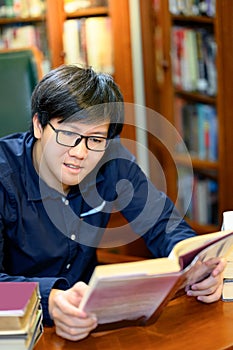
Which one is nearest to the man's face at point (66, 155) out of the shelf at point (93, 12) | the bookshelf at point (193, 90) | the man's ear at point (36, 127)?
the man's ear at point (36, 127)

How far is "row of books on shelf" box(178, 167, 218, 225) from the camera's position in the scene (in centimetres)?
300

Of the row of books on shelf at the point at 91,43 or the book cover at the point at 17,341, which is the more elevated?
the row of books on shelf at the point at 91,43

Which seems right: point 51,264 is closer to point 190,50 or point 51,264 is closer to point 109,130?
point 109,130

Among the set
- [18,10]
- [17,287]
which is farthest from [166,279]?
[18,10]

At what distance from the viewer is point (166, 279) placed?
105 cm

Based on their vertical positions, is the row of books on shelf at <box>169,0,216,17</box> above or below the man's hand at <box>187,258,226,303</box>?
above

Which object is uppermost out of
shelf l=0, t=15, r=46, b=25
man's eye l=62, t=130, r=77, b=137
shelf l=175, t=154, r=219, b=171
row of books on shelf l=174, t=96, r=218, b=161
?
shelf l=0, t=15, r=46, b=25

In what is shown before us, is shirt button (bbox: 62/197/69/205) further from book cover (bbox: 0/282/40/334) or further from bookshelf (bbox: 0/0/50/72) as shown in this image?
bookshelf (bbox: 0/0/50/72)

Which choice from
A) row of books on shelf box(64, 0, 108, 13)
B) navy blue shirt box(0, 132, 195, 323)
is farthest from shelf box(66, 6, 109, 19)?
navy blue shirt box(0, 132, 195, 323)

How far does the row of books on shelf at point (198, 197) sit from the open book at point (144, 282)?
1812 mm

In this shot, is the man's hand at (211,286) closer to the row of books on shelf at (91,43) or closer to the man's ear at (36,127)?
the man's ear at (36,127)

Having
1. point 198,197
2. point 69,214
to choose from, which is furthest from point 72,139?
point 198,197

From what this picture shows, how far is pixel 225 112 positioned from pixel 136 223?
1.18 metres

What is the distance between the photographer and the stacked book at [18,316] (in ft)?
3.51
